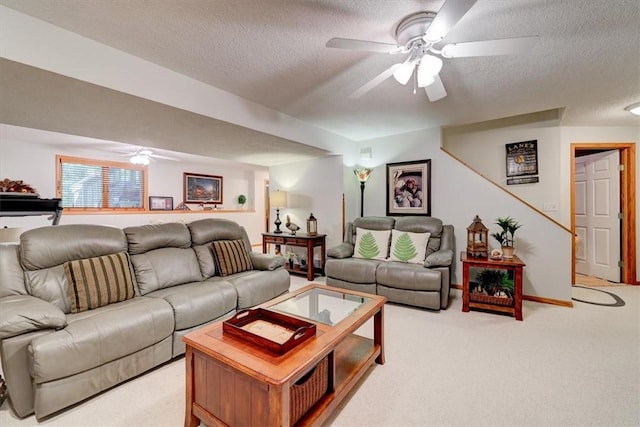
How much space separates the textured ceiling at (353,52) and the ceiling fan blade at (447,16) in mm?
234

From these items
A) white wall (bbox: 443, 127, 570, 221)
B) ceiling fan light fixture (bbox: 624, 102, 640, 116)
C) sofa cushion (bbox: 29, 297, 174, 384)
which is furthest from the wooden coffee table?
ceiling fan light fixture (bbox: 624, 102, 640, 116)

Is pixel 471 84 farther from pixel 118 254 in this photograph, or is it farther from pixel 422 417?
pixel 118 254

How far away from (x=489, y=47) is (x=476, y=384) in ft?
6.95

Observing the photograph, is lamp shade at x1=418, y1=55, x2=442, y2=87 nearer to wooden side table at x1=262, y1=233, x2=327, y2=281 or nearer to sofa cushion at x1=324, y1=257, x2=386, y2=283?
sofa cushion at x1=324, y1=257, x2=386, y2=283

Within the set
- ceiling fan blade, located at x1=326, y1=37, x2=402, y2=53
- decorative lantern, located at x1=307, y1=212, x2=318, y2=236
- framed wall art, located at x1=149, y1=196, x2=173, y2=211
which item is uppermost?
ceiling fan blade, located at x1=326, y1=37, x2=402, y2=53

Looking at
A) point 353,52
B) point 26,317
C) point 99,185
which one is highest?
point 353,52

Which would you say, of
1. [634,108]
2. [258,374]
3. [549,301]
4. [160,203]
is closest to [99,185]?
[160,203]

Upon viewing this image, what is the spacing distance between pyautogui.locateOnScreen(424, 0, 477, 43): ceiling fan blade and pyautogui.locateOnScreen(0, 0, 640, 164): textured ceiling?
23 centimetres

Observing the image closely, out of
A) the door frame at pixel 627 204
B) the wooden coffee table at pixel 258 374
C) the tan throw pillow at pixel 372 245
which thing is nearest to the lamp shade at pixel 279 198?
the tan throw pillow at pixel 372 245

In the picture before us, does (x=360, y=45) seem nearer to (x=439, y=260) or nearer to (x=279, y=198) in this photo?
(x=439, y=260)

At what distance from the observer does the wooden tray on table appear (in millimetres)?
1315

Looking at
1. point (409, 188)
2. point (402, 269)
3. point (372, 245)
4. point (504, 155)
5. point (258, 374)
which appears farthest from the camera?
point (409, 188)

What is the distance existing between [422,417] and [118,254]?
252 centimetres

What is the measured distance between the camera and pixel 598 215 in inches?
167
